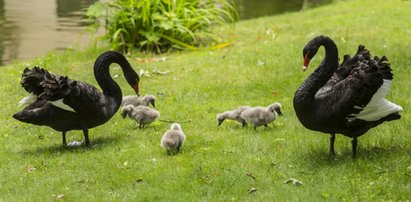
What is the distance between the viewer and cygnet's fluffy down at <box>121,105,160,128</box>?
6707 millimetres

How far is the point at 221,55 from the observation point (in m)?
10.6

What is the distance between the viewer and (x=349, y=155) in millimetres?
5551

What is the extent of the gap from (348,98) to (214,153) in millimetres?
1330

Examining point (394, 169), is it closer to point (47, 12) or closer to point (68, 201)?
point (68, 201)

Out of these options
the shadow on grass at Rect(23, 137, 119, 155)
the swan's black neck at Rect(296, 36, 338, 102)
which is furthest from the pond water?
the swan's black neck at Rect(296, 36, 338, 102)

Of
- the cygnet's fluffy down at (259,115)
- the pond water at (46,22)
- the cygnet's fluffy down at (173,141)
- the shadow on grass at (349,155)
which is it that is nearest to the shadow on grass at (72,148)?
the cygnet's fluffy down at (173,141)

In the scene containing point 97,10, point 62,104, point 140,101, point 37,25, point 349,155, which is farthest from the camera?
point 37,25

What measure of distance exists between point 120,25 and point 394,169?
7262 millimetres

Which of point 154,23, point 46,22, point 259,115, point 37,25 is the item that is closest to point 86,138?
point 259,115

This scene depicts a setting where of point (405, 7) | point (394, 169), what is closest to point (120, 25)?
point (405, 7)

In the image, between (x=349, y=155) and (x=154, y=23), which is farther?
(x=154, y=23)

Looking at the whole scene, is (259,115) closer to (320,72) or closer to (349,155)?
(320,72)

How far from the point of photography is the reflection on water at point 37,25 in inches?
520

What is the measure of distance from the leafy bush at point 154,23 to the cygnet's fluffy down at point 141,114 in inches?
174
